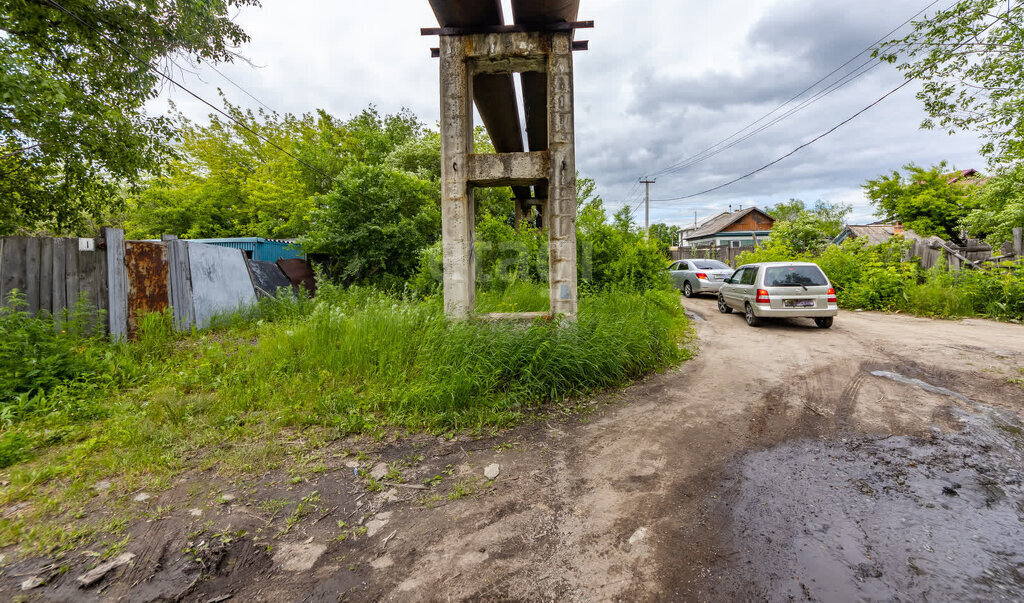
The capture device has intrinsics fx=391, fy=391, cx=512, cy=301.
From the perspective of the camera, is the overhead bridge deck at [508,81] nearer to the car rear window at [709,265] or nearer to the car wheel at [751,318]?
the car wheel at [751,318]

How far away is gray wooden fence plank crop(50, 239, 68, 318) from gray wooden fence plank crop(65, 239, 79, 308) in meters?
0.02

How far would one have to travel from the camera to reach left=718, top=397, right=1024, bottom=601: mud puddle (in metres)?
1.95

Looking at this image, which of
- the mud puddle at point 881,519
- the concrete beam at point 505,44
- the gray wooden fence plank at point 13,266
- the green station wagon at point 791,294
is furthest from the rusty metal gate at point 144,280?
the green station wagon at point 791,294

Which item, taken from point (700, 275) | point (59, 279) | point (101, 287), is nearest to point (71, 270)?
point (59, 279)

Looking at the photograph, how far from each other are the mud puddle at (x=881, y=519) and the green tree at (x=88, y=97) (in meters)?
10.3

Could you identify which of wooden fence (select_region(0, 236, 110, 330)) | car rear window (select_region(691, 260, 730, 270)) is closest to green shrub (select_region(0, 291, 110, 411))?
wooden fence (select_region(0, 236, 110, 330))

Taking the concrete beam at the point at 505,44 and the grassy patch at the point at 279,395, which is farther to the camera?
the concrete beam at the point at 505,44

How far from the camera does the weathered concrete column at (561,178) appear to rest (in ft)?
17.4

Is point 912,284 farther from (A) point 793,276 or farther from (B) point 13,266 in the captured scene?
(B) point 13,266

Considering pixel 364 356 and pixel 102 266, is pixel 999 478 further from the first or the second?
pixel 102 266

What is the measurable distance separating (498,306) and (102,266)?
6089mm

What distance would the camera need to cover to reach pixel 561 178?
213 inches

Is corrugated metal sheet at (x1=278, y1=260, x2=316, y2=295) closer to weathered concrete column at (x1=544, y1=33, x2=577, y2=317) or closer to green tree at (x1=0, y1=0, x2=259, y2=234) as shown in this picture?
green tree at (x1=0, y1=0, x2=259, y2=234)

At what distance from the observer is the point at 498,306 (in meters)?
6.51
